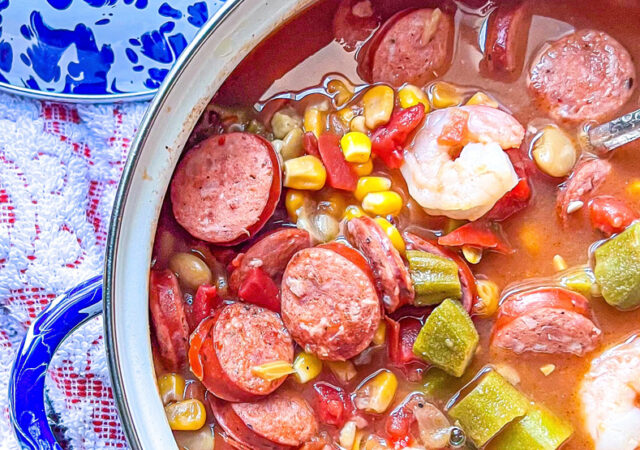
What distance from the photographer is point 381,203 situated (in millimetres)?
2506

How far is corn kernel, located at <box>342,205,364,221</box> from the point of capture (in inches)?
101

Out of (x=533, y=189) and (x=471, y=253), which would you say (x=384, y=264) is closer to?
(x=471, y=253)

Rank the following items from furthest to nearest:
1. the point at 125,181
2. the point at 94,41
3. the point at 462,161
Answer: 1. the point at 94,41
2. the point at 462,161
3. the point at 125,181

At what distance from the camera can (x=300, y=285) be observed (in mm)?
2479

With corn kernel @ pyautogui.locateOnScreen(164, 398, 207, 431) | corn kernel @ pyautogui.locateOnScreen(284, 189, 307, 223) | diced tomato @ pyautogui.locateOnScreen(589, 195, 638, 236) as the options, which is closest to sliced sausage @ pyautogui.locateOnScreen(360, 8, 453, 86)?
corn kernel @ pyautogui.locateOnScreen(284, 189, 307, 223)

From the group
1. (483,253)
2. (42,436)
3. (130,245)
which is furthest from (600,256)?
(42,436)

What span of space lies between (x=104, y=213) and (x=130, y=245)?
0.83m

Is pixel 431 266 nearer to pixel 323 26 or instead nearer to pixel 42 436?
pixel 323 26

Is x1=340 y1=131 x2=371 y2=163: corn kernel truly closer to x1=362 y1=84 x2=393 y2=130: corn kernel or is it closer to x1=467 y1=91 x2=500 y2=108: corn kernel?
x1=362 y1=84 x2=393 y2=130: corn kernel

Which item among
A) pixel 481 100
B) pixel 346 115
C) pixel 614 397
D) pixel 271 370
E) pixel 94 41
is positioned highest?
pixel 94 41

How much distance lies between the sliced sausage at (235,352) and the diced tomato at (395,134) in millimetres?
677

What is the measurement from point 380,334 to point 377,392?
7.5 inches

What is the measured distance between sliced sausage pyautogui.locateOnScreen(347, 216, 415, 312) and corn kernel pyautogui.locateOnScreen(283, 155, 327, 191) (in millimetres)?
183

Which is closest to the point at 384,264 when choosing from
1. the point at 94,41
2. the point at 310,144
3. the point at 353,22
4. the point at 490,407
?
the point at 310,144
